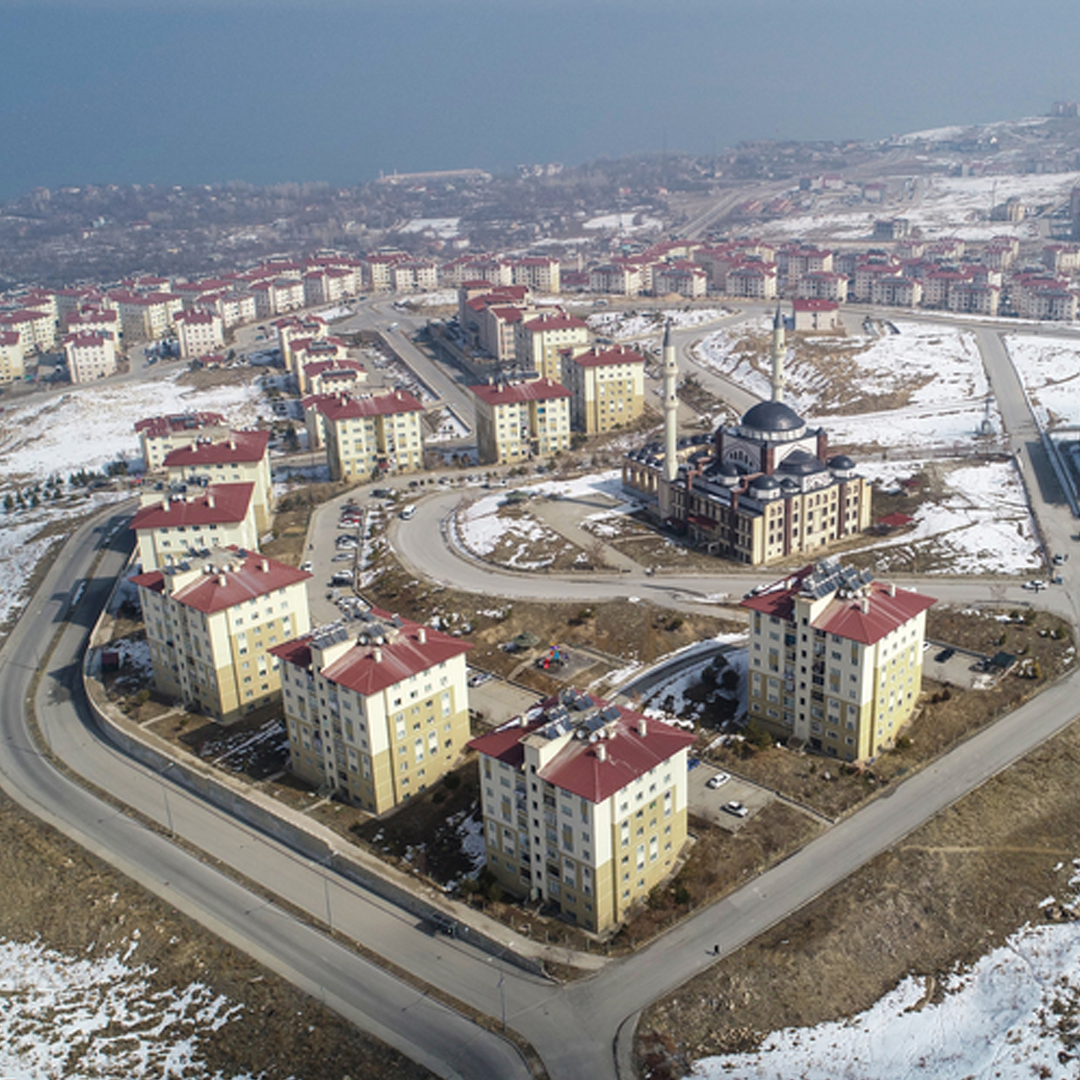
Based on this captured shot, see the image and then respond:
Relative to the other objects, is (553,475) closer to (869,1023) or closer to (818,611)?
(818,611)

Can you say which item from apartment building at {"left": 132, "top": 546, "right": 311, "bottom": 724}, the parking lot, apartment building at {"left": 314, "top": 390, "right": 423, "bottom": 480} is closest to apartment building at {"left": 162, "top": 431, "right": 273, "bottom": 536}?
apartment building at {"left": 314, "top": 390, "right": 423, "bottom": 480}

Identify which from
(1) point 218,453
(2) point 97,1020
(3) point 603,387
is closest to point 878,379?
(3) point 603,387

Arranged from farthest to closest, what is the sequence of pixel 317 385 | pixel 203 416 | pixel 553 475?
1. pixel 317 385
2. pixel 203 416
3. pixel 553 475

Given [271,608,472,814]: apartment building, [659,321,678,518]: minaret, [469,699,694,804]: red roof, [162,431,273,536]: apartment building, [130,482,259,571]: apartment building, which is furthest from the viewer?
Answer: [162,431,273,536]: apartment building

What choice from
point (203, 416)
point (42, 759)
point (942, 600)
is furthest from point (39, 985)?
point (203, 416)

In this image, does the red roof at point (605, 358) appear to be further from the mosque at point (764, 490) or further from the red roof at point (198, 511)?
the red roof at point (198, 511)

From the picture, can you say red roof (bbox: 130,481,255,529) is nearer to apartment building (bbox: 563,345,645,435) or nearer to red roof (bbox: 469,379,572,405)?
red roof (bbox: 469,379,572,405)
